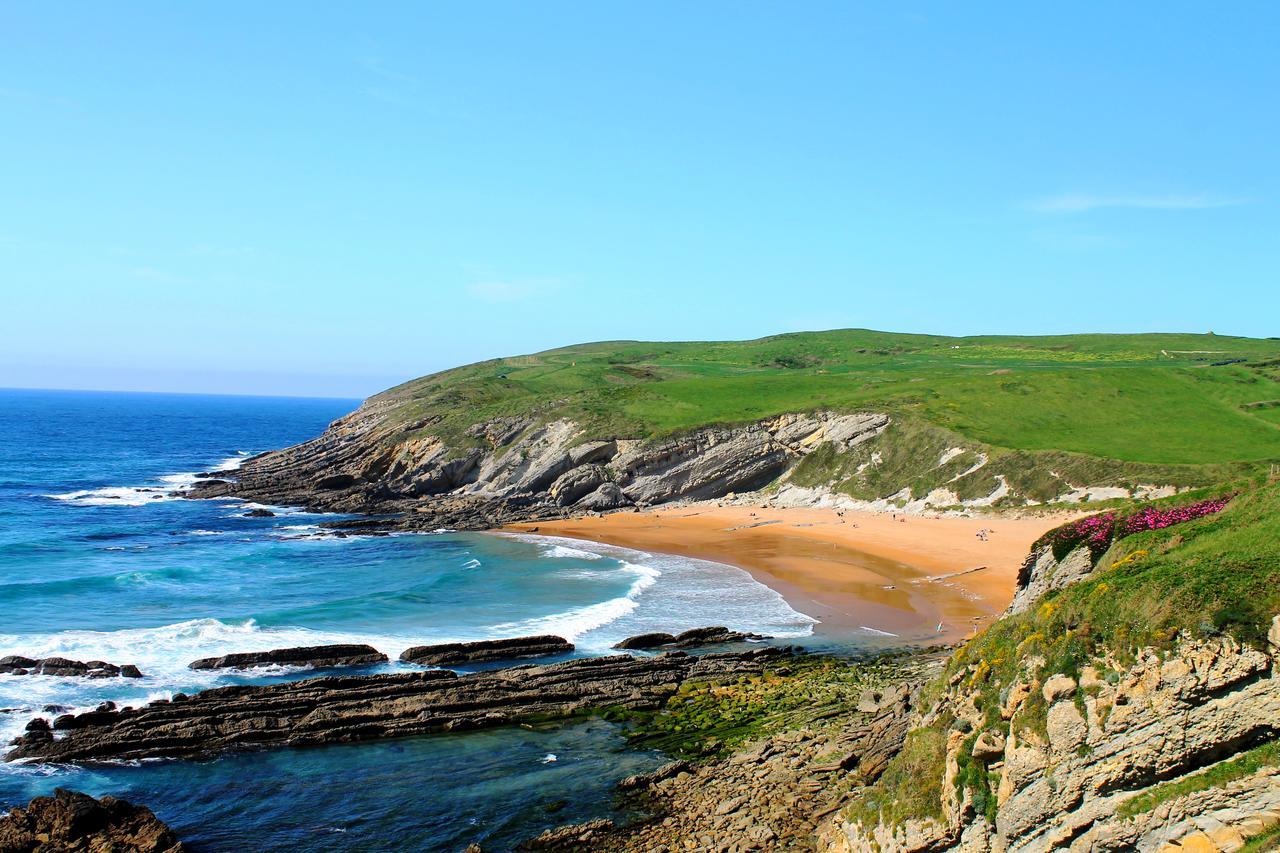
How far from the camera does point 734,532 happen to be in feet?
186

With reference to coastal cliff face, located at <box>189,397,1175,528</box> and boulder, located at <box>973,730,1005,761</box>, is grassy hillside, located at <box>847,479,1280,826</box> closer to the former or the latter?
boulder, located at <box>973,730,1005,761</box>

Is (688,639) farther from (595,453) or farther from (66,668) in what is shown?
(595,453)

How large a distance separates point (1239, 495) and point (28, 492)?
282 ft

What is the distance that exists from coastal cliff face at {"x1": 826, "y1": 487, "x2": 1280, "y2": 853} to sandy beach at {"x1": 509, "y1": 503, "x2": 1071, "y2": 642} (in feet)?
65.6

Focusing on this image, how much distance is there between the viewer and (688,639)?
108ft

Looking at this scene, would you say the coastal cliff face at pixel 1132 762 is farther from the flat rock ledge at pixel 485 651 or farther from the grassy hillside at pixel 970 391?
the grassy hillside at pixel 970 391

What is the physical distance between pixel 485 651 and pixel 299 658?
21.0ft

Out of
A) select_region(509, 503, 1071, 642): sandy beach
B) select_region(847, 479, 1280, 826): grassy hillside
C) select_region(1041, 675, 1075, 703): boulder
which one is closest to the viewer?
select_region(847, 479, 1280, 826): grassy hillside

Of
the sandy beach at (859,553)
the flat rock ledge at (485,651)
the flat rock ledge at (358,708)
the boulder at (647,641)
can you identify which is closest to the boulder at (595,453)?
the sandy beach at (859,553)

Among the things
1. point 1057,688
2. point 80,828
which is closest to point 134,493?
point 80,828

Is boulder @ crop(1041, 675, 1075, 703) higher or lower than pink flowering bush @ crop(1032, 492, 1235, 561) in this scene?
lower

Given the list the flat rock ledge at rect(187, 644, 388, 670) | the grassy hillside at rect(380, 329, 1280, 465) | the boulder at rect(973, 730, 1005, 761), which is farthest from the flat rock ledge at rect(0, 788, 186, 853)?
the grassy hillside at rect(380, 329, 1280, 465)

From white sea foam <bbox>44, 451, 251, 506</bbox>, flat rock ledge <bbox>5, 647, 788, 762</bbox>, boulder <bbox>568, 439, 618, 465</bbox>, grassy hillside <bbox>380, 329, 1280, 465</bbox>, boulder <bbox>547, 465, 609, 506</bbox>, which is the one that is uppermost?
grassy hillside <bbox>380, 329, 1280, 465</bbox>

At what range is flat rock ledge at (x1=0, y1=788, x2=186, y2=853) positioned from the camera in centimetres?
1706
